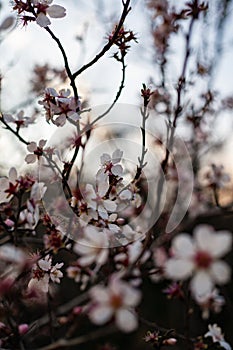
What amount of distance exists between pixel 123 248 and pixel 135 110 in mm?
671

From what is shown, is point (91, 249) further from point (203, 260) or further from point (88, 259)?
point (203, 260)

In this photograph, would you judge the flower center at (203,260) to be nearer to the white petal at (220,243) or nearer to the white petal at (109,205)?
the white petal at (220,243)

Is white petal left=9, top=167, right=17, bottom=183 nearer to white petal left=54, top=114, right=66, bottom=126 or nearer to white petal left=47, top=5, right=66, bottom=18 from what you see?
white petal left=54, top=114, right=66, bottom=126

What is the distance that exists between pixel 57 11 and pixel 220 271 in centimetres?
84

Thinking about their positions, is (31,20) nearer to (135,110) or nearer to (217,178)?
(135,110)

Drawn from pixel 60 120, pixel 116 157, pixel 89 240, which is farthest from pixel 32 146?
pixel 89 240

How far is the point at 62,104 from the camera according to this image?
4.25ft

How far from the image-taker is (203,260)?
62 centimetres

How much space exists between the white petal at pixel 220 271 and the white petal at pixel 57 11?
Result: 0.81m

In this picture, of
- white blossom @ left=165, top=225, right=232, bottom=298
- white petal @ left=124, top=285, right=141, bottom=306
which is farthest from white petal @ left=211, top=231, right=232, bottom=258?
white petal @ left=124, top=285, right=141, bottom=306

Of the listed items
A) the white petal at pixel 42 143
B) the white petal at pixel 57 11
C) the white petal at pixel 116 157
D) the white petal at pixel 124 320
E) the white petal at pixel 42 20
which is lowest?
the white petal at pixel 124 320

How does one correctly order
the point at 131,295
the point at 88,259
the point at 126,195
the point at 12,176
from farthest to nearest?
the point at 126,195 < the point at 12,176 < the point at 88,259 < the point at 131,295

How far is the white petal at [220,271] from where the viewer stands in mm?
607

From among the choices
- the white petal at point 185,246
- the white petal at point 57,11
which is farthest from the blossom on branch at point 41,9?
the white petal at point 185,246
